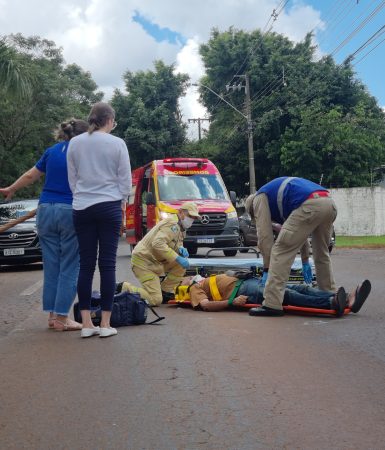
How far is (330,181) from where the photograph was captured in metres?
33.9

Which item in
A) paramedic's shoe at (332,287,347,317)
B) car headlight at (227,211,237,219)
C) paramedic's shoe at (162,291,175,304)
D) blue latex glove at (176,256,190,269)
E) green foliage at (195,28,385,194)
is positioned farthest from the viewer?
green foliage at (195,28,385,194)

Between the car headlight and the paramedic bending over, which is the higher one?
the car headlight

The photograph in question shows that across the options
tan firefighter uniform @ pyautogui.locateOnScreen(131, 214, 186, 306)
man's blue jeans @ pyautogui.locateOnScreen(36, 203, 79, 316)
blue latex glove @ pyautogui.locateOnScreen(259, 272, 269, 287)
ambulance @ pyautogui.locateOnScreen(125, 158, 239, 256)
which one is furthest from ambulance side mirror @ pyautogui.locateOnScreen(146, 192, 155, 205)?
man's blue jeans @ pyautogui.locateOnScreen(36, 203, 79, 316)

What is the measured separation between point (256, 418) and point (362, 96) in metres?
37.8

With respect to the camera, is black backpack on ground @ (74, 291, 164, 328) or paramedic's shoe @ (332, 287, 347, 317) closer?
black backpack on ground @ (74, 291, 164, 328)

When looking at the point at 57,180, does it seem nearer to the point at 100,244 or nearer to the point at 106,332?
the point at 100,244

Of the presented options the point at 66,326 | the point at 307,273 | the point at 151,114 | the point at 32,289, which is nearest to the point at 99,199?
the point at 66,326

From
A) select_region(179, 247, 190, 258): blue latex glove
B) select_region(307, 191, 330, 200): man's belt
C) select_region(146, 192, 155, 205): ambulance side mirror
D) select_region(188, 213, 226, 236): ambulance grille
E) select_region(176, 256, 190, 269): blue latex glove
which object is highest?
select_region(146, 192, 155, 205): ambulance side mirror

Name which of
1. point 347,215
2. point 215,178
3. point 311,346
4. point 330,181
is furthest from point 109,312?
point 330,181

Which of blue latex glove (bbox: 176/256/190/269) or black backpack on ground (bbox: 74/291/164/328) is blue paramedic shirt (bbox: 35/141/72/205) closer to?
black backpack on ground (bbox: 74/291/164/328)

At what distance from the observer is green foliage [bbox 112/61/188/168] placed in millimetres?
41125

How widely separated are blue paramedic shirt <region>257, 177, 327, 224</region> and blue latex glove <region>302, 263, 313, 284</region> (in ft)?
3.31

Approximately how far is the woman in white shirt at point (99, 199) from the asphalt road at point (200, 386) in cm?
42

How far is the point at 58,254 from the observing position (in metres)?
6.43
